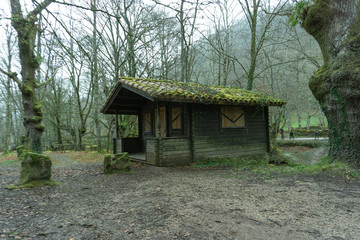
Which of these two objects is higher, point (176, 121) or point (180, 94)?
point (180, 94)

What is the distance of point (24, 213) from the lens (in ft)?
12.1

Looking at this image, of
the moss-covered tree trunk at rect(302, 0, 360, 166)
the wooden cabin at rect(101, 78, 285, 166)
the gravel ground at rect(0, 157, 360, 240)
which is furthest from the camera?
the wooden cabin at rect(101, 78, 285, 166)

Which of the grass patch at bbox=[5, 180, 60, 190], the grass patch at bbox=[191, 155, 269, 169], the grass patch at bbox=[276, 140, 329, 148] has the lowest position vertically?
the grass patch at bbox=[276, 140, 329, 148]

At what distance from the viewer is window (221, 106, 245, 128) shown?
32.9ft

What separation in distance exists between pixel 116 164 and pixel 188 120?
3380mm

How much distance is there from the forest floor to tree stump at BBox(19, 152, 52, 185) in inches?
19.3

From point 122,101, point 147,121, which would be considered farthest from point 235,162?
point 122,101

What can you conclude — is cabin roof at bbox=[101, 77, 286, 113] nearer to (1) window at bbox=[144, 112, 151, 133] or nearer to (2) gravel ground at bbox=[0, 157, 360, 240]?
(1) window at bbox=[144, 112, 151, 133]

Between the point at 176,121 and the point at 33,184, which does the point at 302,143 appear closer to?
the point at 176,121

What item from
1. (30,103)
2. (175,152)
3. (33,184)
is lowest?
(33,184)

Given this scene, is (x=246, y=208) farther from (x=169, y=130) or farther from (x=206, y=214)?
(x=169, y=130)

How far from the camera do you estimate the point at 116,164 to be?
7336 millimetres

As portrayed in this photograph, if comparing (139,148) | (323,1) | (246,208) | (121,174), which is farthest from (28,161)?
(323,1)

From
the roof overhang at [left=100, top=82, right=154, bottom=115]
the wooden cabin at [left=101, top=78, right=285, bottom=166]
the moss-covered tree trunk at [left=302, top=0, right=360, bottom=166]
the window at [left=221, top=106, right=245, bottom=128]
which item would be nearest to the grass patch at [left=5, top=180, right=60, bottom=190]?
the wooden cabin at [left=101, top=78, right=285, bottom=166]
